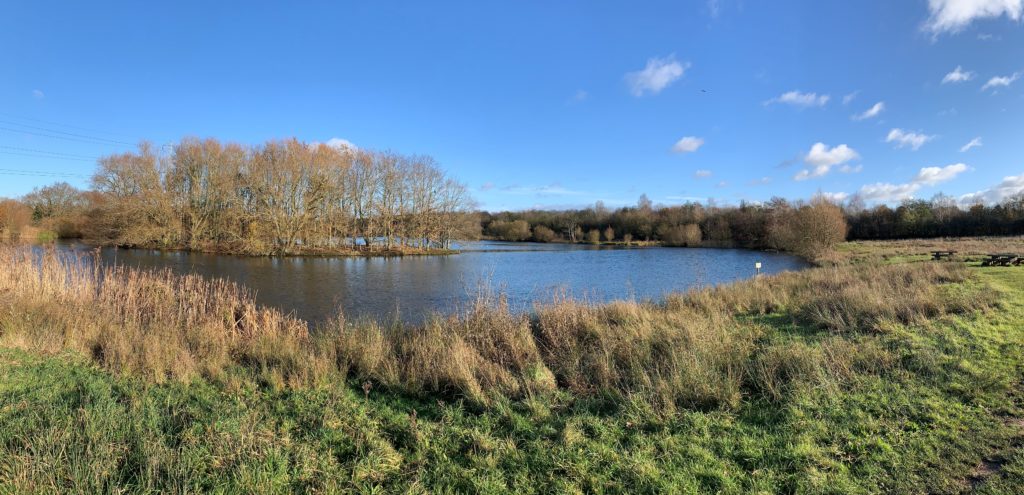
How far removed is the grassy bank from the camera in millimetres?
3547

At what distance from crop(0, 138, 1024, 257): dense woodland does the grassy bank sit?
36994 mm

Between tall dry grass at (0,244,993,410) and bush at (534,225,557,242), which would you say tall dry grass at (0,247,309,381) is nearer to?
tall dry grass at (0,244,993,410)

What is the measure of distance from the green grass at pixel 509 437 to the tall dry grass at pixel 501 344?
12.6 inches

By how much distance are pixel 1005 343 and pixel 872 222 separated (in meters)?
83.5

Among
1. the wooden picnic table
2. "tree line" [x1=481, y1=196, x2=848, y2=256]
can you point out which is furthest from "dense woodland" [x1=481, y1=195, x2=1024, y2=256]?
the wooden picnic table

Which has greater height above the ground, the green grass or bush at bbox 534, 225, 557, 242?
bush at bbox 534, 225, 557, 242

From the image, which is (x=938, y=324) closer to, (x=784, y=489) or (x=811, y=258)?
(x=784, y=489)

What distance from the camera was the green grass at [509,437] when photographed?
3451 mm

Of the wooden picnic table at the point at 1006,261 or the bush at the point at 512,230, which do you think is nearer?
the wooden picnic table at the point at 1006,261

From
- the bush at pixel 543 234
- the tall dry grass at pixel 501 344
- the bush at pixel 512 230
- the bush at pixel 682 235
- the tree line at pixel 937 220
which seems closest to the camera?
the tall dry grass at pixel 501 344

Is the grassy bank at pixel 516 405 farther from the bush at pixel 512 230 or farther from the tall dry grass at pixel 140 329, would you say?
the bush at pixel 512 230

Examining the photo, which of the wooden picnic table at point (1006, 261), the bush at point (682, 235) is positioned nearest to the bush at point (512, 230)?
the bush at point (682, 235)

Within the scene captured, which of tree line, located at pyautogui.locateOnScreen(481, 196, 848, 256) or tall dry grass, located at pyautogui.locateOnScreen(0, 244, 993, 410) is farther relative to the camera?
tree line, located at pyautogui.locateOnScreen(481, 196, 848, 256)

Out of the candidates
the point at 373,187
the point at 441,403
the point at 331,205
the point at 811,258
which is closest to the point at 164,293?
the point at 441,403
